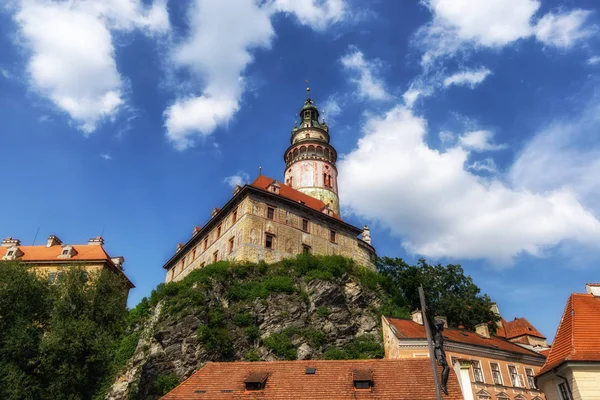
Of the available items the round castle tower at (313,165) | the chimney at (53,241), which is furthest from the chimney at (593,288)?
the chimney at (53,241)

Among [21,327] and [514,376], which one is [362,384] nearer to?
[514,376]

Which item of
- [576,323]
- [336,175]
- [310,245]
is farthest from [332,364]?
[336,175]

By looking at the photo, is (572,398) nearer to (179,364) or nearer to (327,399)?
(327,399)

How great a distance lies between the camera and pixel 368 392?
17734mm

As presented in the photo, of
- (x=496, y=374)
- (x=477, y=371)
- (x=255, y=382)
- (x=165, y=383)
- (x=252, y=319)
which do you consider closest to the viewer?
(x=255, y=382)

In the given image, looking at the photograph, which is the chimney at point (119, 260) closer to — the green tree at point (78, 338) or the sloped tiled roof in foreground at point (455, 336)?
the green tree at point (78, 338)

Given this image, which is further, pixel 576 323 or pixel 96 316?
pixel 96 316

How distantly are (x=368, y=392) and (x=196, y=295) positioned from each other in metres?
19.8

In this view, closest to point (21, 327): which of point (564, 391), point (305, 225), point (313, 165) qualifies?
point (305, 225)

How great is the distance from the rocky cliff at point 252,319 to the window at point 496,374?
7.50 m

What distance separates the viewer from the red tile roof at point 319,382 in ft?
58.2

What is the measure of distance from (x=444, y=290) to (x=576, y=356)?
818 inches

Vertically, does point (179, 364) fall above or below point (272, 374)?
above

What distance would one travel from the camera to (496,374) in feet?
98.3
